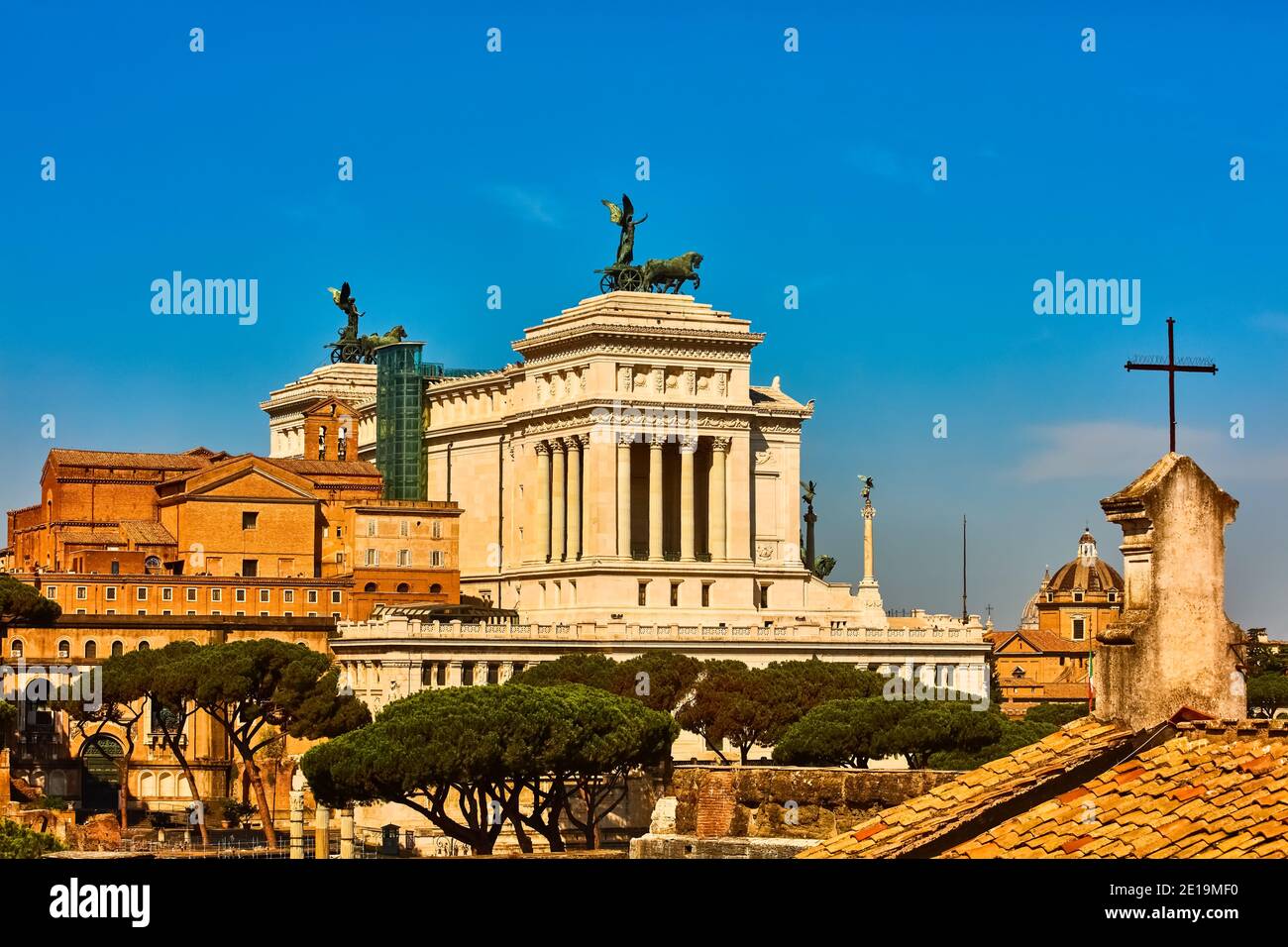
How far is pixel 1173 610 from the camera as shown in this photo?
2191 centimetres

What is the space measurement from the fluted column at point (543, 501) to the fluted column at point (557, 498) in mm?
351

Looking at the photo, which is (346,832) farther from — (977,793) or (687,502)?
(977,793)

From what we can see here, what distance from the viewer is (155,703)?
120 meters

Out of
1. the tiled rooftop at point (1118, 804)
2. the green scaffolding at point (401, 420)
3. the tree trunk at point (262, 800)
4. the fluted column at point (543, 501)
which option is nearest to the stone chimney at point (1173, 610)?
the tiled rooftop at point (1118, 804)

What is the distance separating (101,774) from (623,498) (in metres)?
31.4

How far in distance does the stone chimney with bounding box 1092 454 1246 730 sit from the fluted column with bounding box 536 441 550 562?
124 metres

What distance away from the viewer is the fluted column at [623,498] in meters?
142

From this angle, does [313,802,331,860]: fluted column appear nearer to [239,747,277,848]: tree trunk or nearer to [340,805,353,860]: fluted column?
[340,805,353,860]: fluted column

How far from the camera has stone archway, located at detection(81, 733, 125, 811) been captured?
122 meters

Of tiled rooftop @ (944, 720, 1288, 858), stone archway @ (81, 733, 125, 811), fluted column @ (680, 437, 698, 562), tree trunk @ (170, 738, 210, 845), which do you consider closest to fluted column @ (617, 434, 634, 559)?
fluted column @ (680, 437, 698, 562)

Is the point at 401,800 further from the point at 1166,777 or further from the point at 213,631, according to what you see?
the point at 1166,777

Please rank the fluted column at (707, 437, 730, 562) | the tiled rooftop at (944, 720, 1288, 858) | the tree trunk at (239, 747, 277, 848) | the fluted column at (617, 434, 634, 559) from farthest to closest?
1. the fluted column at (707, 437, 730, 562)
2. the fluted column at (617, 434, 634, 559)
3. the tree trunk at (239, 747, 277, 848)
4. the tiled rooftop at (944, 720, 1288, 858)
